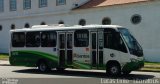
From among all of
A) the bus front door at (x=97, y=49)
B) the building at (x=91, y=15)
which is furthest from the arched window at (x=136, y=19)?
the bus front door at (x=97, y=49)

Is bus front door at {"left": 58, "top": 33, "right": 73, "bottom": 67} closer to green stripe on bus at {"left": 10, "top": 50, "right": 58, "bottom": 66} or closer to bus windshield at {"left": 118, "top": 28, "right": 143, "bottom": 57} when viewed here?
green stripe on bus at {"left": 10, "top": 50, "right": 58, "bottom": 66}

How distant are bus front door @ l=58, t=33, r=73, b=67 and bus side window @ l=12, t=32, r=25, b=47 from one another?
118 inches

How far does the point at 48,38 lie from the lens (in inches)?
855

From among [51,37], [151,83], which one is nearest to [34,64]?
[51,37]

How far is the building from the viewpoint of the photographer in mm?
32031

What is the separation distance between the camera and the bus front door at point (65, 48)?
20.6 meters

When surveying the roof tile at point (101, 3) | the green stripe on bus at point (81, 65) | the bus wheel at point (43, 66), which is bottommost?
the bus wheel at point (43, 66)

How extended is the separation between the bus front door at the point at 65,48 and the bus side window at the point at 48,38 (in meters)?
0.41

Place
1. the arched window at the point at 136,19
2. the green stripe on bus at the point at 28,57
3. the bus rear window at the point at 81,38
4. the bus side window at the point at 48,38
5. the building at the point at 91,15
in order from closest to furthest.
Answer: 1. the bus rear window at the point at 81,38
2. the bus side window at the point at 48,38
3. the green stripe on bus at the point at 28,57
4. the building at the point at 91,15
5. the arched window at the point at 136,19

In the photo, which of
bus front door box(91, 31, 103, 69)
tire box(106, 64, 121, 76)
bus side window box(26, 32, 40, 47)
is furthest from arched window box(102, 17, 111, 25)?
tire box(106, 64, 121, 76)

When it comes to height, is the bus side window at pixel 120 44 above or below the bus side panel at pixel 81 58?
above

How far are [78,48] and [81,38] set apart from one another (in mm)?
587

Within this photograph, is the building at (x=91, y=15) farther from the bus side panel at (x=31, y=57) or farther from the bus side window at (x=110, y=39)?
the bus side window at (x=110, y=39)

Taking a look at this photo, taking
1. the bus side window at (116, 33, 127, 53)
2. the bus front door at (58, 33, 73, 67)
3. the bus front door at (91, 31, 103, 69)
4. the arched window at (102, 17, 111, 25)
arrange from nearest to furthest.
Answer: the bus side window at (116, 33, 127, 53), the bus front door at (91, 31, 103, 69), the bus front door at (58, 33, 73, 67), the arched window at (102, 17, 111, 25)
